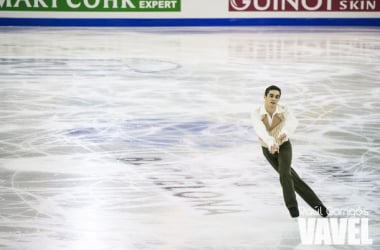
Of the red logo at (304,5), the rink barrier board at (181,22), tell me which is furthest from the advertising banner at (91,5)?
the red logo at (304,5)

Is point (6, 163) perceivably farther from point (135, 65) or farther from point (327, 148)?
point (135, 65)

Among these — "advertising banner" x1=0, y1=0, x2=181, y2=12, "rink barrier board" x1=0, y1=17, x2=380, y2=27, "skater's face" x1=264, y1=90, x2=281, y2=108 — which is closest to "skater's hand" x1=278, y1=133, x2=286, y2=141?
"skater's face" x1=264, y1=90, x2=281, y2=108

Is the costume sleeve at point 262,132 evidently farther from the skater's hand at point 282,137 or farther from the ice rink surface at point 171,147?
the ice rink surface at point 171,147

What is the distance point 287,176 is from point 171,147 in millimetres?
1980

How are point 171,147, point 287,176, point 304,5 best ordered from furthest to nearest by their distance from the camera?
1. point 304,5
2. point 171,147
3. point 287,176

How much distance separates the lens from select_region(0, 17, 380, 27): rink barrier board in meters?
14.2

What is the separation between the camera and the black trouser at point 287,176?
3025mm

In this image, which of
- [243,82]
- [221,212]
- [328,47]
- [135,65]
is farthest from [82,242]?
[328,47]

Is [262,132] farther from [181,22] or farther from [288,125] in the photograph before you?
[181,22]

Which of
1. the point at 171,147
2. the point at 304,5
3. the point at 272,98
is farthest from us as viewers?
the point at 304,5

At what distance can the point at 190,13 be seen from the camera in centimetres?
1445

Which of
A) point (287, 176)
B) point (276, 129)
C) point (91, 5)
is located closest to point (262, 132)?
point (276, 129)

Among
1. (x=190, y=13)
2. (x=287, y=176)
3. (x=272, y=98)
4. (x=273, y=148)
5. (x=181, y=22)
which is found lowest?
(x=181, y=22)

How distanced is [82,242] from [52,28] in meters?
11.2
